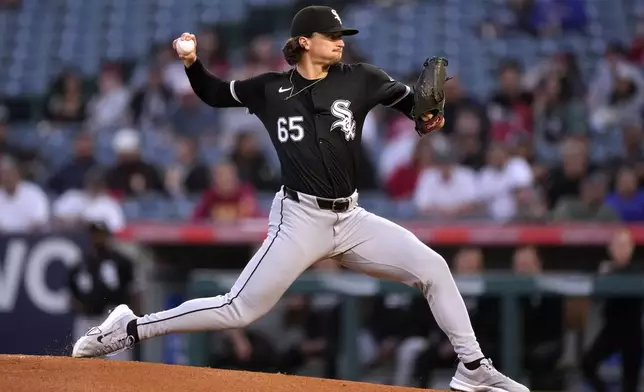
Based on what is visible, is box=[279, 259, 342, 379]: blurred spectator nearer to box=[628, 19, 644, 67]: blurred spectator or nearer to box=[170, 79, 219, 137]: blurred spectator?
box=[170, 79, 219, 137]: blurred spectator

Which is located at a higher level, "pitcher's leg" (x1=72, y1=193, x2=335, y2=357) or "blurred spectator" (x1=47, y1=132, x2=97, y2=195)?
"pitcher's leg" (x1=72, y1=193, x2=335, y2=357)

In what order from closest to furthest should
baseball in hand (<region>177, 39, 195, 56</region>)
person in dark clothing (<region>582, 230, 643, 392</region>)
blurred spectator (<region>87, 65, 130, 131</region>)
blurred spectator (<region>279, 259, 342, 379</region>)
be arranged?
baseball in hand (<region>177, 39, 195, 56</region>) → person in dark clothing (<region>582, 230, 643, 392</region>) → blurred spectator (<region>279, 259, 342, 379</region>) → blurred spectator (<region>87, 65, 130, 131</region>)

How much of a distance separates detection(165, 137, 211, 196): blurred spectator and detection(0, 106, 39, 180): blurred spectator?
1553 mm

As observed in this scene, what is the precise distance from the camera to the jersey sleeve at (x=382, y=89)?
16.0 ft

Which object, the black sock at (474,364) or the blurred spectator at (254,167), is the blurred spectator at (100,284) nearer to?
the blurred spectator at (254,167)

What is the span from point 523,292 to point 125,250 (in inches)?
119

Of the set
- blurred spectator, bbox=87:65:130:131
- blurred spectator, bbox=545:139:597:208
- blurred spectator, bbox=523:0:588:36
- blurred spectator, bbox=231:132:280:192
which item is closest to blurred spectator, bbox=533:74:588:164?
blurred spectator, bbox=545:139:597:208

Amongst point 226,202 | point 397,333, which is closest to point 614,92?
point 226,202

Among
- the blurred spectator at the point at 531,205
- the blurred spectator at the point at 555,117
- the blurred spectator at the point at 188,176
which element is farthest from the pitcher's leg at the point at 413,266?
the blurred spectator at the point at 555,117

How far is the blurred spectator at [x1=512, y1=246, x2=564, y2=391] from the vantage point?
299 inches

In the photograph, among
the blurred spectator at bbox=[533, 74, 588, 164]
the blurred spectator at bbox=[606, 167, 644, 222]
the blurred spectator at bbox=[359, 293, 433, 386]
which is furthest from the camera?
the blurred spectator at bbox=[533, 74, 588, 164]

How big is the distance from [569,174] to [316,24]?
479 cm

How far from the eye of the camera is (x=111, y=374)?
486 centimetres

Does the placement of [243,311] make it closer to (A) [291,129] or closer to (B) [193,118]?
(A) [291,129]
